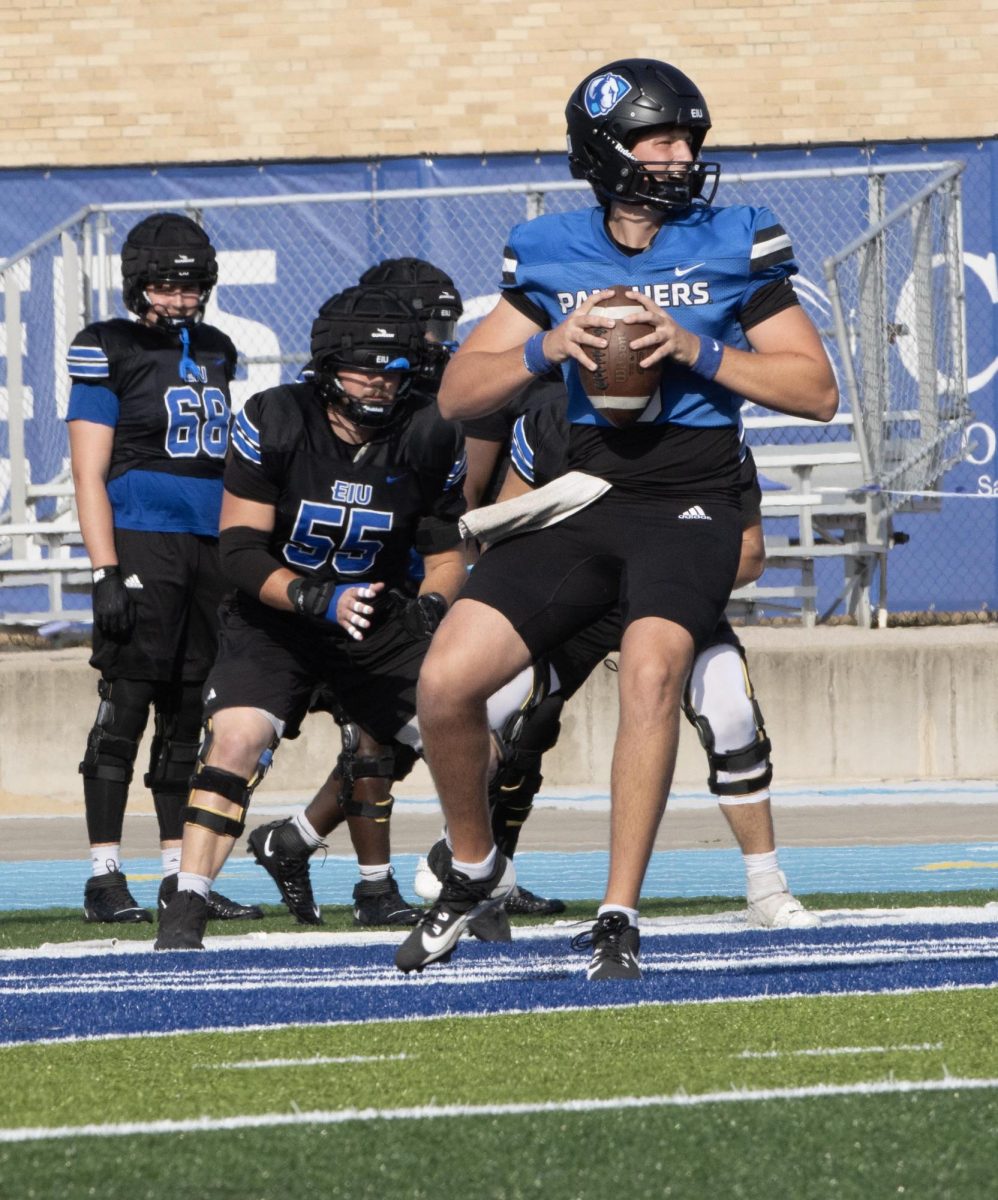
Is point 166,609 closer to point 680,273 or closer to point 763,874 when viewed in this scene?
point 763,874

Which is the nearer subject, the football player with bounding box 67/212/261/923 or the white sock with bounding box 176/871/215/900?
the white sock with bounding box 176/871/215/900

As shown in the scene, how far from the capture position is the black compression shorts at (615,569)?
17.0ft

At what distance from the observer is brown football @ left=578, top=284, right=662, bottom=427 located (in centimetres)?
509

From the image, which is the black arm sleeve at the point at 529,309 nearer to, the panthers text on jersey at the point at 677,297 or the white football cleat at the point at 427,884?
the panthers text on jersey at the point at 677,297

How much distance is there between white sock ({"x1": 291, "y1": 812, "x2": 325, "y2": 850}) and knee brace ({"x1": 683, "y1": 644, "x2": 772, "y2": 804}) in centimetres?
169

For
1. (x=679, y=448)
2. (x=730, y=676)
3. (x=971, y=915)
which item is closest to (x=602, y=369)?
(x=679, y=448)

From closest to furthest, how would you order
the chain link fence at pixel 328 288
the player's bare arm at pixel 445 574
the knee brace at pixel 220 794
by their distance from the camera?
the knee brace at pixel 220 794 < the player's bare arm at pixel 445 574 < the chain link fence at pixel 328 288

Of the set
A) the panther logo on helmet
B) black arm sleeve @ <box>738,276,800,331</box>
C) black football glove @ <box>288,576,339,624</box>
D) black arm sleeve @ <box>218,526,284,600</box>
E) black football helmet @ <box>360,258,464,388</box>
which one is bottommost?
black football glove @ <box>288,576,339,624</box>

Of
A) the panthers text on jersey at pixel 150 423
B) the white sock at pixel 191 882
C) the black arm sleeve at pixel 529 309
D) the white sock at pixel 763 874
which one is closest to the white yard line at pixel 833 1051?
the black arm sleeve at pixel 529 309

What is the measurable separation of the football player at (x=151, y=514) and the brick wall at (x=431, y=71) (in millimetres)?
10857

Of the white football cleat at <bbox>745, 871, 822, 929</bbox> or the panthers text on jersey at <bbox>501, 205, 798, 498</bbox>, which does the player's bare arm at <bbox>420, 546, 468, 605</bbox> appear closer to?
the white football cleat at <bbox>745, 871, 822, 929</bbox>

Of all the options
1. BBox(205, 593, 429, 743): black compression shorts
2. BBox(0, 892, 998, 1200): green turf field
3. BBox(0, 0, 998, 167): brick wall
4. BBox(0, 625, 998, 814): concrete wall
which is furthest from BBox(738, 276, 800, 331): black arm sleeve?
BBox(0, 0, 998, 167): brick wall

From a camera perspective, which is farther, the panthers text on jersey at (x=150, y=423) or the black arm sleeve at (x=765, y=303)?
the panthers text on jersey at (x=150, y=423)

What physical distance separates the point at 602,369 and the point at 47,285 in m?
11.1
